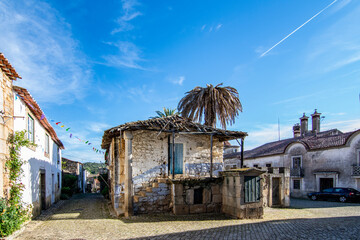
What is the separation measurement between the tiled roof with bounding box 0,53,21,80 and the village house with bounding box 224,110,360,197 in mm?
21629

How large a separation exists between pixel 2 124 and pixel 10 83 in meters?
1.54

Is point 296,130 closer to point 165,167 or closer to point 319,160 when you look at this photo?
point 319,160

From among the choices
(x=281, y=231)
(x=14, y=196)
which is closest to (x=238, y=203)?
(x=281, y=231)

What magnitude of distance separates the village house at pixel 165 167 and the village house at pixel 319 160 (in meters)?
12.0

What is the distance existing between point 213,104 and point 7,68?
42.1 feet

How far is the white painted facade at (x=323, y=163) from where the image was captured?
19.0 meters

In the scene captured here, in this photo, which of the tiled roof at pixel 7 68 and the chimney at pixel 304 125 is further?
the chimney at pixel 304 125

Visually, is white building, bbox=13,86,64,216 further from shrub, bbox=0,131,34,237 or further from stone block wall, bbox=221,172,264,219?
stone block wall, bbox=221,172,264,219

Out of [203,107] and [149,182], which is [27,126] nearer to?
[149,182]

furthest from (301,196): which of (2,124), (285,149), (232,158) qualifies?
(2,124)

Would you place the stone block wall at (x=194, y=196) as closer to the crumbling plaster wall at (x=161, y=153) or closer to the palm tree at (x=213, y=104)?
the crumbling plaster wall at (x=161, y=153)

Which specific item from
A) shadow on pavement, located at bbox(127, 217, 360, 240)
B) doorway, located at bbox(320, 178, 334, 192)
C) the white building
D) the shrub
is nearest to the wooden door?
shadow on pavement, located at bbox(127, 217, 360, 240)

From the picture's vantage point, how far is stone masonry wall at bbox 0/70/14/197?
7.54 meters

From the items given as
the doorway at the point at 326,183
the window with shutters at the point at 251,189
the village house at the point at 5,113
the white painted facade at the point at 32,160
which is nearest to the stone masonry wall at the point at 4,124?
the village house at the point at 5,113
